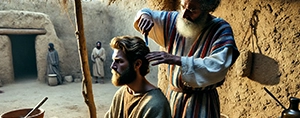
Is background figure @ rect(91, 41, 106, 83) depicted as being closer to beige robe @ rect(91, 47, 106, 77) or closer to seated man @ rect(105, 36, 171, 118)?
beige robe @ rect(91, 47, 106, 77)

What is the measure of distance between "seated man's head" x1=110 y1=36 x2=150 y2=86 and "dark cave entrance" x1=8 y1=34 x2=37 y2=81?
8594 millimetres

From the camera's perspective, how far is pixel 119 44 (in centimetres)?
114

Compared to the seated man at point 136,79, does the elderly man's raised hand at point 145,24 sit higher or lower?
higher

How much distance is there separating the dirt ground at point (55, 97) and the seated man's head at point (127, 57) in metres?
3.45

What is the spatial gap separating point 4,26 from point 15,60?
7.68 ft

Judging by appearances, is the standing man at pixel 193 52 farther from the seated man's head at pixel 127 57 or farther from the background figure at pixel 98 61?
the background figure at pixel 98 61

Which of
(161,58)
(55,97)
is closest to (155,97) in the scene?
(161,58)

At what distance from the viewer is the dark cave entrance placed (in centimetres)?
907

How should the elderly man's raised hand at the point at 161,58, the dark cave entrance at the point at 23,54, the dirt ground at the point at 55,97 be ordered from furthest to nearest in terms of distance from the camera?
1. the dark cave entrance at the point at 23,54
2. the dirt ground at the point at 55,97
3. the elderly man's raised hand at the point at 161,58

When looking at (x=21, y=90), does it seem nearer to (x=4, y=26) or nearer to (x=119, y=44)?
(x=4, y=26)

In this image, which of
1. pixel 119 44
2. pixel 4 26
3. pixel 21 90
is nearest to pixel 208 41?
pixel 119 44

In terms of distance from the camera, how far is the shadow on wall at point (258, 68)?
2012mm

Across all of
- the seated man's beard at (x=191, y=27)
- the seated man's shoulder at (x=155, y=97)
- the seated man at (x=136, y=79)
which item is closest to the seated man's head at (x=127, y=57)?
the seated man at (x=136, y=79)

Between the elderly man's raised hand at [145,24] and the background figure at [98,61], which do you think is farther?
the background figure at [98,61]
